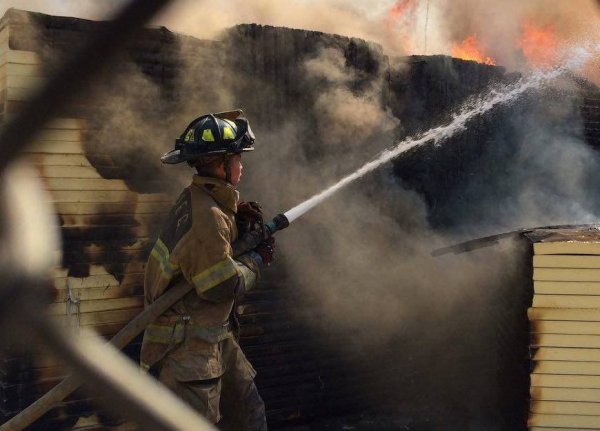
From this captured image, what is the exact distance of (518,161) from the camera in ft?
27.7

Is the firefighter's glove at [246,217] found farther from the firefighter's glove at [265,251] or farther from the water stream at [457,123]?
the water stream at [457,123]

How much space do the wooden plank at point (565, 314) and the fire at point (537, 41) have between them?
12434 mm

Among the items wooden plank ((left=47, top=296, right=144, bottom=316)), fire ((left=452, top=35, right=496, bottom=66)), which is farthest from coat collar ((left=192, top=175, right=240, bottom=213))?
fire ((left=452, top=35, right=496, bottom=66))

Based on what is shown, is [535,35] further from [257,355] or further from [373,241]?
[257,355]

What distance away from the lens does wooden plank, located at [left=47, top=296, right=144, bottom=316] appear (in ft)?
15.1

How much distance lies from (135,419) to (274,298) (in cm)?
481

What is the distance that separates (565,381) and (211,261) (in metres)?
2.91

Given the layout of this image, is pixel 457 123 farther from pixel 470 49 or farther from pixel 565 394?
pixel 470 49

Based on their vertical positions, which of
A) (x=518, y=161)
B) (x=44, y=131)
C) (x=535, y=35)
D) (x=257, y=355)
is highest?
(x=535, y=35)

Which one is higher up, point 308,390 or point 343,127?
point 343,127

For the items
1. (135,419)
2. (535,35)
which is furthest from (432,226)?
(535,35)

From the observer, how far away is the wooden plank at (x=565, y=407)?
176 inches

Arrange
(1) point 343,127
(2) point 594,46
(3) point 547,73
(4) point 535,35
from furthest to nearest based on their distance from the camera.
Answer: (4) point 535,35
(2) point 594,46
(3) point 547,73
(1) point 343,127

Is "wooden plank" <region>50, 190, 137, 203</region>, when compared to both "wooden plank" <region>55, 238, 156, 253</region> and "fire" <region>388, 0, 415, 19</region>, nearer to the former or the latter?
"wooden plank" <region>55, 238, 156, 253</region>
